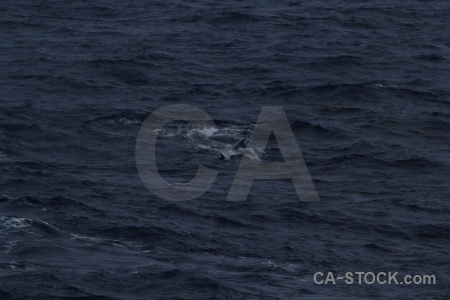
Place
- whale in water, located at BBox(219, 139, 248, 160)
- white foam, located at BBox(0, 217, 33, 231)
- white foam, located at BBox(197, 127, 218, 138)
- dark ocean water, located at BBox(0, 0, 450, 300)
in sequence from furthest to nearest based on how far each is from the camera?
white foam, located at BBox(197, 127, 218, 138)
whale in water, located at BBox(219, 139, 248, 160)
white foam, located at BBox(0, 217, 33, 231)
dark ocean water, located at BBox(0, 0, 450, 300)

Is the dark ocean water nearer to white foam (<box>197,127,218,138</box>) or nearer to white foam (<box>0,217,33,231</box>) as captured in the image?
white foam (<box>0,217,33,231</box>)

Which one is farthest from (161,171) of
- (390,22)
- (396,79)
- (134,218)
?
(390,22)

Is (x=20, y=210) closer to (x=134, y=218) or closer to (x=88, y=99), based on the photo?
(x=134, y=218)

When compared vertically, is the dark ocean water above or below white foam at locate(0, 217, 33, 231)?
below

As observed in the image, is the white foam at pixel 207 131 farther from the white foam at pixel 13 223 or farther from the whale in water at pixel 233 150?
the white foam at pixel 13 223

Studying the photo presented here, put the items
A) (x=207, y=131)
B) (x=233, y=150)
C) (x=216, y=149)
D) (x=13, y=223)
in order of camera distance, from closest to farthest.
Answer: (x=13, y=223), (x=233, y=150), (x=216, y=149), (x=207, y=131)

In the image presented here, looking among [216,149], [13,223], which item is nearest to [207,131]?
[216,149]

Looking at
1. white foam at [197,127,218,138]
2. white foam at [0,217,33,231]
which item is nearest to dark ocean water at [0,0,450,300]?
white foam at [0,217,33,231]

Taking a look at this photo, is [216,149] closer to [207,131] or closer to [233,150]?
[233,150]
